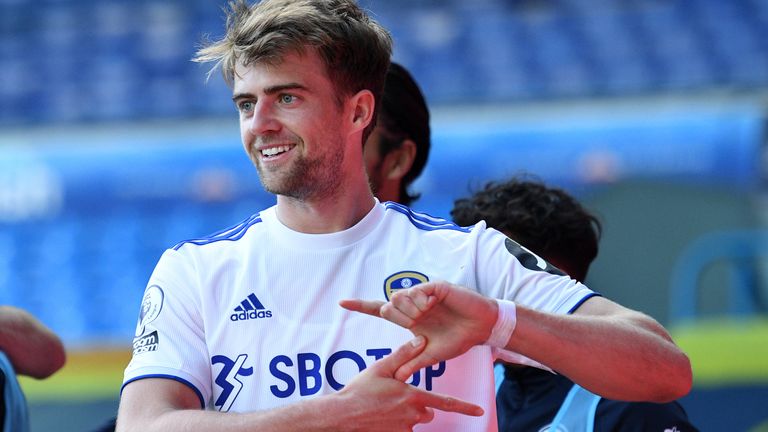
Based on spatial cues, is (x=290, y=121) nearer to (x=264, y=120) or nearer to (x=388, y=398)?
(x=264, y=120)

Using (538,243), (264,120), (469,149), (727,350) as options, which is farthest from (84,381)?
(264,120)

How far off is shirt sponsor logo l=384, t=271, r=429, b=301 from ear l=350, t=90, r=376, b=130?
1.09 feet

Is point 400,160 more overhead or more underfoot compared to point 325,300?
more overhead

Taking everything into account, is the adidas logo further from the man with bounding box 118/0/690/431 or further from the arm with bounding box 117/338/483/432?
the arm with bounding box 117/338/483/432

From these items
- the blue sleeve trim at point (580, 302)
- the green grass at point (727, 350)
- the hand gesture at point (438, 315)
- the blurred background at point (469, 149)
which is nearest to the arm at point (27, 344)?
the hand gesture at point (438, 315)

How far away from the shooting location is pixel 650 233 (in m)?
8.04

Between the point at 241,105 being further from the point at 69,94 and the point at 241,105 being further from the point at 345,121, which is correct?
the point at 69,94

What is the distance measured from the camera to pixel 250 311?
205 cm

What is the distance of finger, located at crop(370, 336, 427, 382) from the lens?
184cm

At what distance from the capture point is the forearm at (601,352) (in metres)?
1.86

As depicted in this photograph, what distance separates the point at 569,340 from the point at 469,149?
6778mm

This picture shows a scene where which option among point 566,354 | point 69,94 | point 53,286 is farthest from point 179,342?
point 69,94

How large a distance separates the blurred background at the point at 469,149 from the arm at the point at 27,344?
5.03 meters

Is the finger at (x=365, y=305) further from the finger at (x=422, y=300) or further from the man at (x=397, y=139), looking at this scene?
the man at (x=397, y=139)
